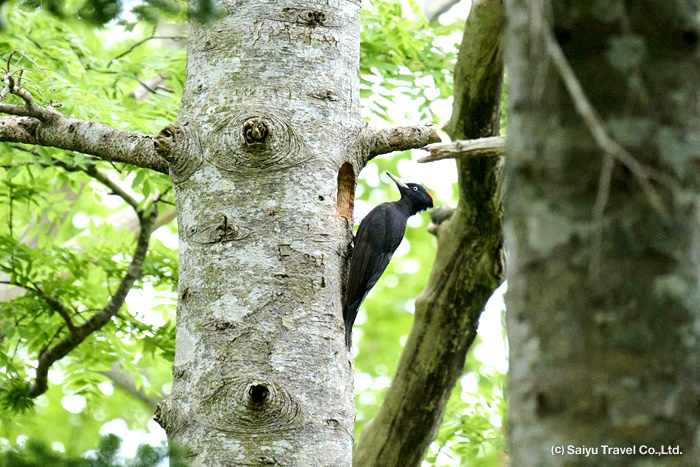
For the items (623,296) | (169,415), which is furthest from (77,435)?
(623,296)

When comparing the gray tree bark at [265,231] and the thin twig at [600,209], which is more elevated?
the gray tree bark at [265,231]

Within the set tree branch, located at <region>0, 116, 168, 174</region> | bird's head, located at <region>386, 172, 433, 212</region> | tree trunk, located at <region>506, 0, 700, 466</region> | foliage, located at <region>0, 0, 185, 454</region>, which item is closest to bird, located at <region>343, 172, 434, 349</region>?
bird's head, located at <region>386, 172, 433, 212</region>

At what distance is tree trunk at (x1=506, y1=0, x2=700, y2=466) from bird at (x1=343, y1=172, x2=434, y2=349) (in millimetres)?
1885

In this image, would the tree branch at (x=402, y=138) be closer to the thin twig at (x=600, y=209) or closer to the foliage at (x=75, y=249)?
the foliage at (x=75, y=249)

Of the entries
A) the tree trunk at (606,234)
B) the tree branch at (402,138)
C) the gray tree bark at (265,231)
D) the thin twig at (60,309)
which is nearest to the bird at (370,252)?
the gray tree bark at (265,231)

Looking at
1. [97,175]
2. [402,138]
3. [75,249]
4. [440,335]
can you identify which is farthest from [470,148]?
[75,249]

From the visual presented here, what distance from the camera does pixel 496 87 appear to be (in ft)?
13.0

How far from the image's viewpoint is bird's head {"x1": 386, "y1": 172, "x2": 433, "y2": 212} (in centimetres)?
534

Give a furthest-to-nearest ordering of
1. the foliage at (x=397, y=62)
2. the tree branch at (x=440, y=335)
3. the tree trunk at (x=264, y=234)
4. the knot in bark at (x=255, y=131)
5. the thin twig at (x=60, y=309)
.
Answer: the foliage at (x=397, y=62) → the tree branch at (x=440, y=335) → the thin twig at (x=60, y=309) → the knot in bark at (x=255, y=131) → the tree trunk at (x=264, y=234)

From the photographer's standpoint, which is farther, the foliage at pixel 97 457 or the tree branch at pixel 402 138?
the tree branch at pixel 402 138

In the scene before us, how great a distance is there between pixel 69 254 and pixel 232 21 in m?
2.23

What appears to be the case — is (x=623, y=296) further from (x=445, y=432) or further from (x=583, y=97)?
(x=445, y=432)

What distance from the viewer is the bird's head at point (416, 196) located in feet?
17.5

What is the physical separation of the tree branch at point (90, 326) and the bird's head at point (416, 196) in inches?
75.7
